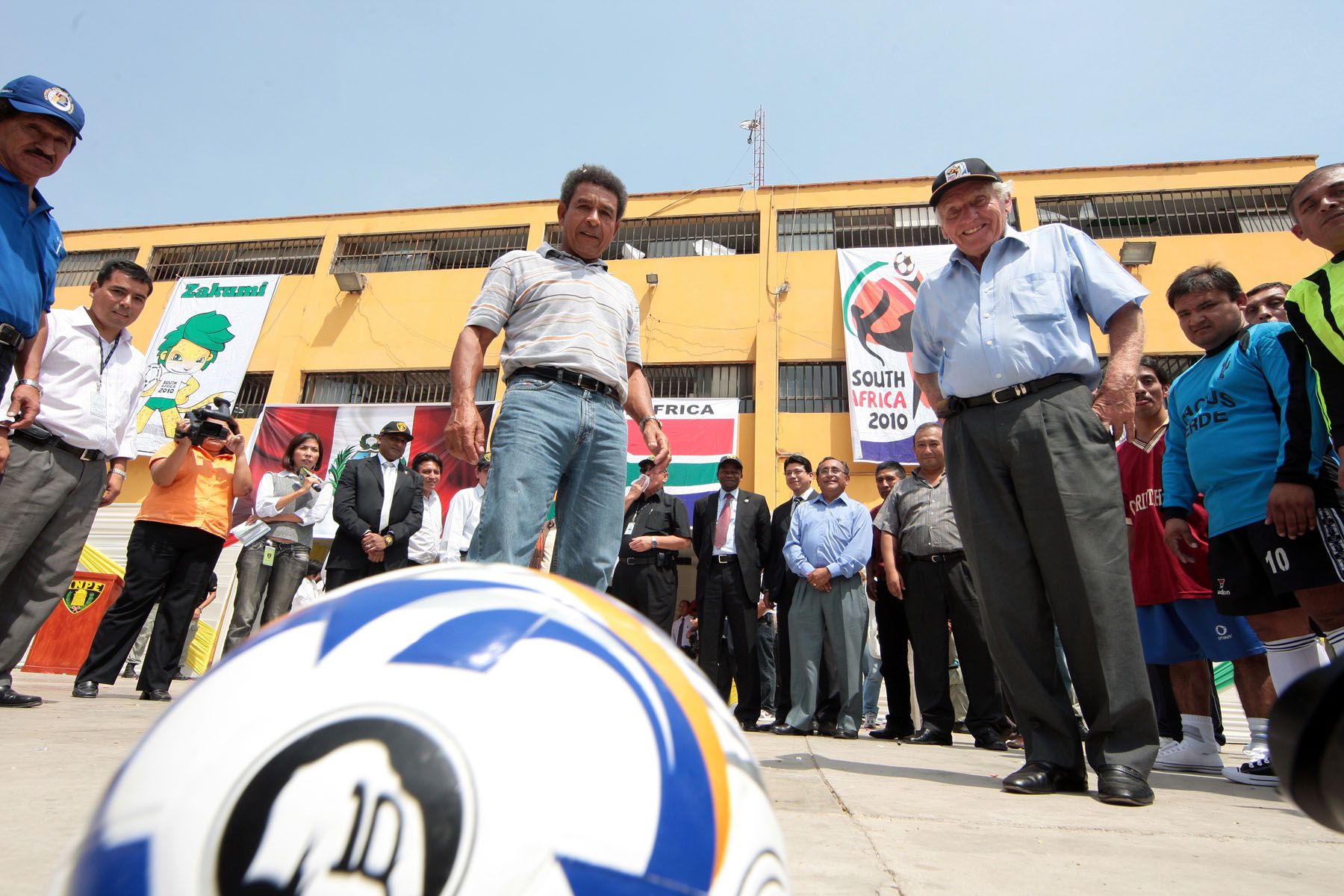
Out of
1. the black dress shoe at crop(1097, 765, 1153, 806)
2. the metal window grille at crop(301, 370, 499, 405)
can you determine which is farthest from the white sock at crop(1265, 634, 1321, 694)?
the metal window grille at crop(301, 370, 499, 405)

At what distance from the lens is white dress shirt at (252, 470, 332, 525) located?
18.2 feet

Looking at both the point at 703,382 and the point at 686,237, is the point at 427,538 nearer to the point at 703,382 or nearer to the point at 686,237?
the point at 703,382

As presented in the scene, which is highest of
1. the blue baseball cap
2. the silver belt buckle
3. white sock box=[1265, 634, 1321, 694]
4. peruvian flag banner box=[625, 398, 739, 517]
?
peruvian flag banner box=[625, 398, 739, 517]

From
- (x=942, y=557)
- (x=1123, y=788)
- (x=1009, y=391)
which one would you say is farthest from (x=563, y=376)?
(x=942, y=557)

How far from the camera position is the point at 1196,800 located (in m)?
2.31

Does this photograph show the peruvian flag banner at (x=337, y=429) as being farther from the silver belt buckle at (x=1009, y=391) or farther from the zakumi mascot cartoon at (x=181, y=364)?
the silver belt buckle at (x=1009, y=391)

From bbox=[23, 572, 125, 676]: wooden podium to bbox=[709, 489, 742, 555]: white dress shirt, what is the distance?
22.9 feet

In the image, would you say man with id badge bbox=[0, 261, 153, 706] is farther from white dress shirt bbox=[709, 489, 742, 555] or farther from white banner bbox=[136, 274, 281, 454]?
white banner bbox=[136, 274, 281, 454]

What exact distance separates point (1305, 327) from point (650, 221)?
1456 cm

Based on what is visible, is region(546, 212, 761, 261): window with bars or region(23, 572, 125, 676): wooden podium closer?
region(23, 572, 125, 676): wooden podium

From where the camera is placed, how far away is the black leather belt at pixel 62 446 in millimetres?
3248

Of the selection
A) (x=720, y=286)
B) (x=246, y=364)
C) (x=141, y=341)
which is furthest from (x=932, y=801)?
(x=141, y=341)

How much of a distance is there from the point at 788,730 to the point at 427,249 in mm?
15022

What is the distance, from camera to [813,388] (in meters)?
13.9
